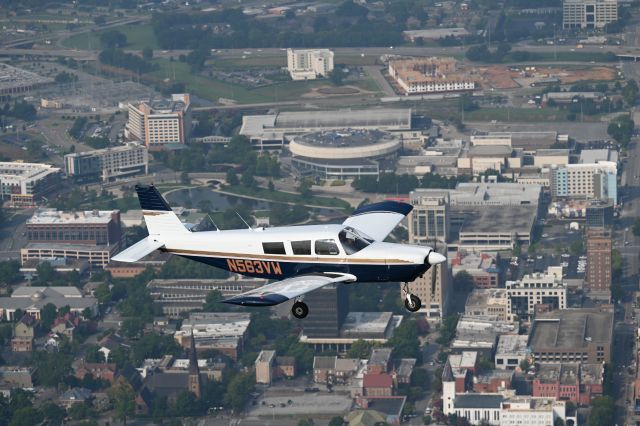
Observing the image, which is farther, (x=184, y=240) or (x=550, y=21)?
(x=550, y=21)

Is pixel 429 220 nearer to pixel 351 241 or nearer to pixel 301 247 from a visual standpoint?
pixel 301 247

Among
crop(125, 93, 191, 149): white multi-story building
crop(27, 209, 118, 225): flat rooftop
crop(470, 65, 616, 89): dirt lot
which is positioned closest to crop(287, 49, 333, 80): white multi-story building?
crop(470, 65, 616, 89): dirt lot

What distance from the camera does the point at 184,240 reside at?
129 ft

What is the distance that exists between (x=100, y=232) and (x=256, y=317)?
55.0 ft

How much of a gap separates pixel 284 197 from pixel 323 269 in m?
65.1

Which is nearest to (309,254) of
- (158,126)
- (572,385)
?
(572,385)

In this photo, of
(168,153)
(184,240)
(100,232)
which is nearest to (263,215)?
(100,232)

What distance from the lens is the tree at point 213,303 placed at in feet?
268

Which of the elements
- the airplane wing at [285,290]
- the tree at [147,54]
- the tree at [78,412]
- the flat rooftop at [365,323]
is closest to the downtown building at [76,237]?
the flat rooftop at [365,323]

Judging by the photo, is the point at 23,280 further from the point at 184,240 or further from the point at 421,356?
the point at 184,240

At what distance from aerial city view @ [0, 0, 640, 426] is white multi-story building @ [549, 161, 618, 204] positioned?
136 millimetres

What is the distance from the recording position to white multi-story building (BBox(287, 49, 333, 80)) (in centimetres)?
13512

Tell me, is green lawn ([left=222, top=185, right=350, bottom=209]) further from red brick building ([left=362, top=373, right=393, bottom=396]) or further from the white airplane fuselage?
the white airplane fuselage

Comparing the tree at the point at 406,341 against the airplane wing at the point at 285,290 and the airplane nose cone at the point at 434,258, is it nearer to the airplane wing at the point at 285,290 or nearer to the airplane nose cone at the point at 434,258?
the airplane wing at the point at 285,290
